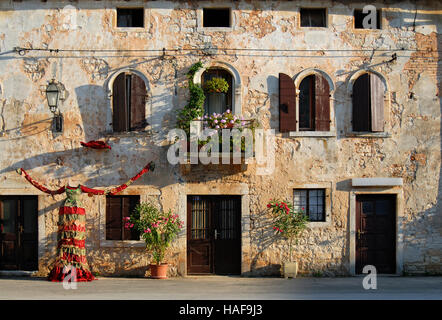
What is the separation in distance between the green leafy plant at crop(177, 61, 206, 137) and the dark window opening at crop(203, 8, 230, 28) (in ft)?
4.74

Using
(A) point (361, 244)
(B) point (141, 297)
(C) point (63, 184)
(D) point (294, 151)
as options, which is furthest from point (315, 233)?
(C) point (63, 184)

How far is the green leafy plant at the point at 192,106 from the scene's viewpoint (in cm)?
1429

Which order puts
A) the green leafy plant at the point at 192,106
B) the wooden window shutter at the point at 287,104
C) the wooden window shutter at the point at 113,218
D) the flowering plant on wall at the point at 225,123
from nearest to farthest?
the flowering plant on wall at the point at 225,123
the green leafy plant at the point at 192,106
the wooden window shutter at the point at 287,104
the wooden window shutter at the point at 113,218

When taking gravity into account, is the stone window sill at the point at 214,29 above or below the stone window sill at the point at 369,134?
above

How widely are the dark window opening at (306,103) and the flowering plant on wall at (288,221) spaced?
2258 mm

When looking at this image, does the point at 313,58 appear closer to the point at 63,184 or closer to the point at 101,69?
the point at 101,69

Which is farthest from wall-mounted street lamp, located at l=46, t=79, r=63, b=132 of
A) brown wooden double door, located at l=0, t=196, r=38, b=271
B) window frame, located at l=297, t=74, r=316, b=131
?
window frame, located at l=297, t=74, r=316, b=131

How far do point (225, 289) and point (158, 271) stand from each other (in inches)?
95.0

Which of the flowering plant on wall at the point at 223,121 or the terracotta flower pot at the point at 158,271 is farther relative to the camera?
the terracotta flower pot at the point at 158,271

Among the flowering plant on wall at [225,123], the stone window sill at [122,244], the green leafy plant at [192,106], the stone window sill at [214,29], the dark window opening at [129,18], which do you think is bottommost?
the stone window sill at [122,244]

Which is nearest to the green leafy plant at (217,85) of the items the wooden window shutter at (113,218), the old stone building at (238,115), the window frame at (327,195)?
the old stone building at (238,115)

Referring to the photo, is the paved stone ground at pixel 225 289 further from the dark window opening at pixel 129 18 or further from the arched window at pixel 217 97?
the dark window opening at pixel 129 18

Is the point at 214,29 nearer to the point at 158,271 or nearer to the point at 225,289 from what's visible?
the point at 158,271

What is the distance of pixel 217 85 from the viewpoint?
1430 centimetres
